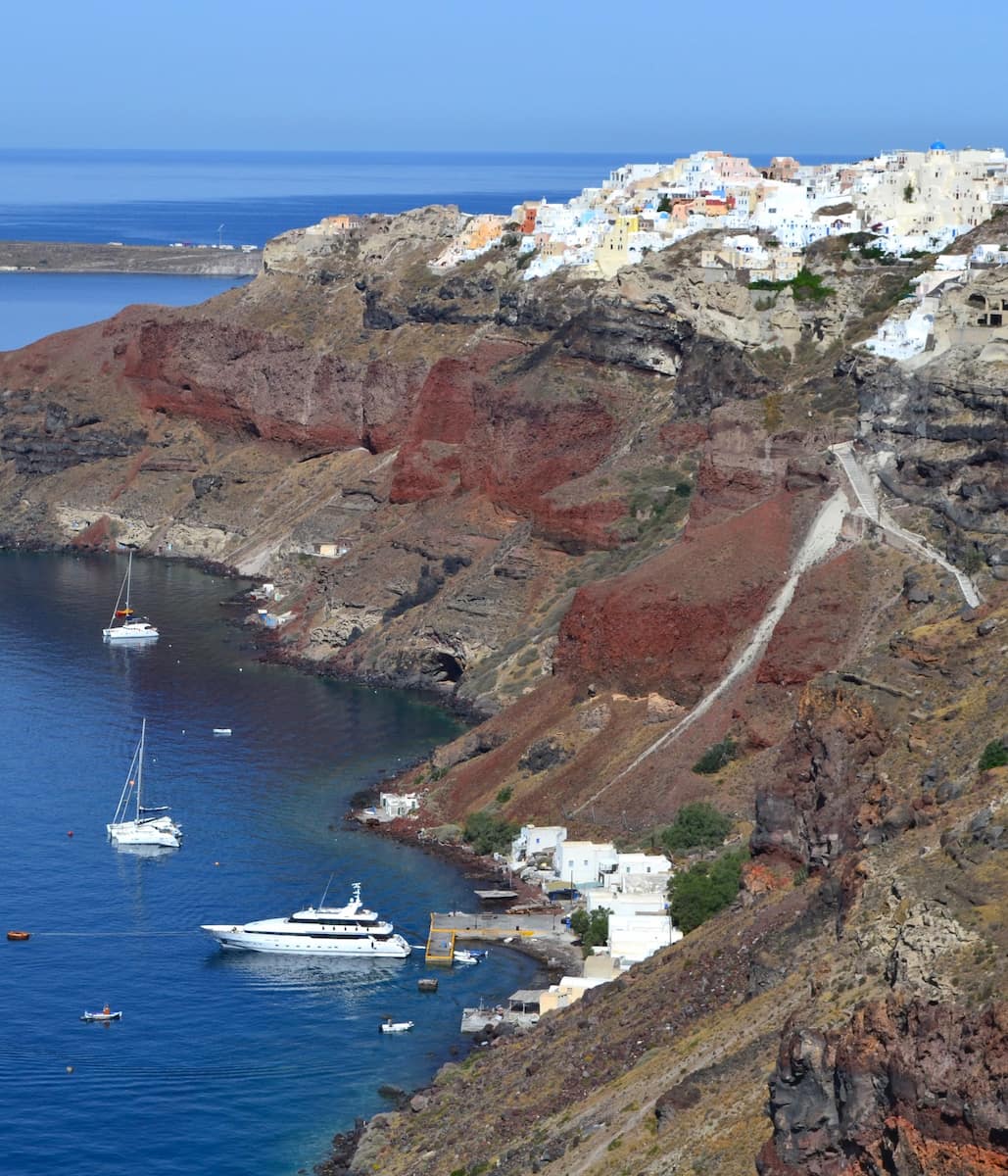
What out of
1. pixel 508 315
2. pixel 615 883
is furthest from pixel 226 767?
pixel 508 315

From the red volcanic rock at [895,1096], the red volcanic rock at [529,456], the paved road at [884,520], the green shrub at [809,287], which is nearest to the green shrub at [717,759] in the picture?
the paved road at [884,520]

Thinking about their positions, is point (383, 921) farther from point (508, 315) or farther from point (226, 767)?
point (508, 315)

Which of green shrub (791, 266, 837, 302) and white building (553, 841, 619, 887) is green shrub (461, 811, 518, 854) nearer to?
white building (553, 841, 619, 887)

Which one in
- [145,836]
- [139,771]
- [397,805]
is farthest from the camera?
[139,771]

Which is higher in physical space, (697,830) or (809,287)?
(809,287)

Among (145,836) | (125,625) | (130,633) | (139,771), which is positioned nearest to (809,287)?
(130,633)

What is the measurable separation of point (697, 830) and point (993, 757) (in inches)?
896

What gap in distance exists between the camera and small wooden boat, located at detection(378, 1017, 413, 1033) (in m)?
63.7

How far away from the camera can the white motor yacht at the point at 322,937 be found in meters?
69.7

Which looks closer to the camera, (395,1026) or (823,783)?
(823,783)

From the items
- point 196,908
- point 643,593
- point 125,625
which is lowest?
point 125,625

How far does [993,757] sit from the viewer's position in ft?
166

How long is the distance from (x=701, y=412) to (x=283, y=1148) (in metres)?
54.6

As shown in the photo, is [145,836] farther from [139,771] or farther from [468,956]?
[468,956]
